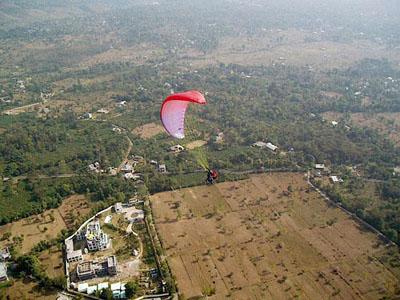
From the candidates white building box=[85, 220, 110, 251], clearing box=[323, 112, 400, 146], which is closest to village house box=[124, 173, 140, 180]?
white building box=[85, 220, 110, 251]

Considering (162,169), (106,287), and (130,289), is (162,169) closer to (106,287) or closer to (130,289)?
(106,287)

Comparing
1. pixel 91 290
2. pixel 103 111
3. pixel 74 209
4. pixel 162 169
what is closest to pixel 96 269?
pixel 91 290

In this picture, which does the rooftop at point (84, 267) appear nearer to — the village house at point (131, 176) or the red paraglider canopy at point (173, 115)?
the red paraglider canopy at point (173, 115)

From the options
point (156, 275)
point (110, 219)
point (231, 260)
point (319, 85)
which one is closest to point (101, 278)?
point (156, 275)

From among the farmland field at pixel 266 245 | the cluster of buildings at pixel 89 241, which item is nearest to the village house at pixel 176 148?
the farmland field at pixel 266 245

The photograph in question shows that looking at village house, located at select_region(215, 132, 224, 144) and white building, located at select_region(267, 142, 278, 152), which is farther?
village house, located at select_region(215, 132, 224, 144)

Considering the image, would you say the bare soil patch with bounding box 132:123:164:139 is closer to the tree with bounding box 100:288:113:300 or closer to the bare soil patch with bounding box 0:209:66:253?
the bare soil patch with bounding box 0:209:66:253
